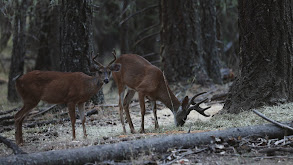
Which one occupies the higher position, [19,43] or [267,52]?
[19,43]

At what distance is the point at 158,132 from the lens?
7434mm

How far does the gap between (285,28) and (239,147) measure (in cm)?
351

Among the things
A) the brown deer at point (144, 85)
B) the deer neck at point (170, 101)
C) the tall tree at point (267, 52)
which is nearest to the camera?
the tall tree at point (267, 52)

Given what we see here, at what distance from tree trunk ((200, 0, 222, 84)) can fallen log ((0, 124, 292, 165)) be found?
31.6 feet

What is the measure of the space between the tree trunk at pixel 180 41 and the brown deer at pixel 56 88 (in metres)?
6.05

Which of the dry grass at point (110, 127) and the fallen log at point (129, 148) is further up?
the fallen log at point (129, 148)

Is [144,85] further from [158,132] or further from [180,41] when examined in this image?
[180,41]

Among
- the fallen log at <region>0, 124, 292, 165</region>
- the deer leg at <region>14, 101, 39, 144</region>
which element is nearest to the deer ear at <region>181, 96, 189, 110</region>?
the fallen log at <region>0, 124, 292, 165</region>

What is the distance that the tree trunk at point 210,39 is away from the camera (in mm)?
15438

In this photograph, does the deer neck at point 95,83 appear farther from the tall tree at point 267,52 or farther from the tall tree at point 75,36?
the tall tree at point 267,52

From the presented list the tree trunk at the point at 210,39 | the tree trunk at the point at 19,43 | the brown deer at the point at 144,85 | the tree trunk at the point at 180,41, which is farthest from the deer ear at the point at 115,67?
the tree trunk at the point at 210,39

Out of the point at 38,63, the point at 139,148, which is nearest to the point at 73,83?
the point at 139,148

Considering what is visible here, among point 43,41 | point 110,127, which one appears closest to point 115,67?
point 110,127

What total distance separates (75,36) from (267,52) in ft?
15.7
